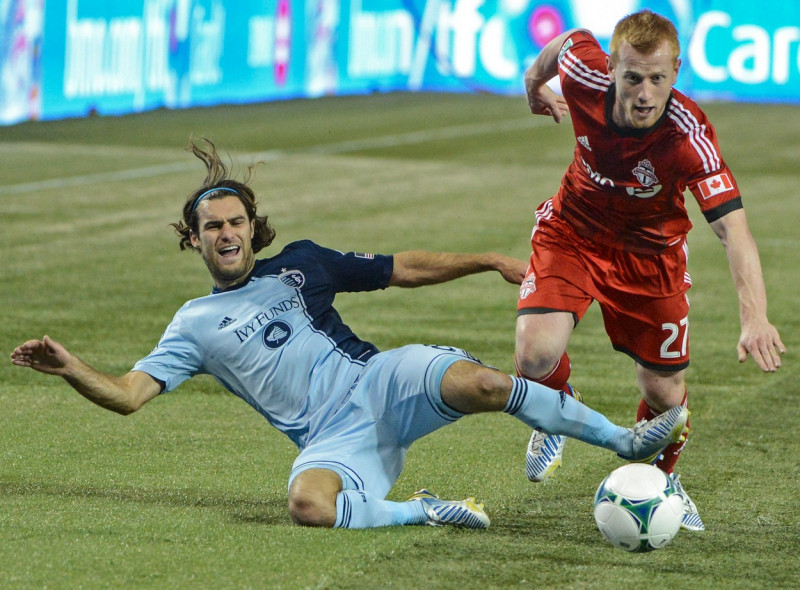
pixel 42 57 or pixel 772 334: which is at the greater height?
pixel 42 57

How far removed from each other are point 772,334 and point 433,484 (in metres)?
1.70

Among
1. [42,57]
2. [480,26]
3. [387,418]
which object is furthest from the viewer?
[480,26]

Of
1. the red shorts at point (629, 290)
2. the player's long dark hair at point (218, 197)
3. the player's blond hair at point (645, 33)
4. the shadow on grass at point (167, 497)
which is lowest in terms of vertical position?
the shadow on grass at point (167, 497)

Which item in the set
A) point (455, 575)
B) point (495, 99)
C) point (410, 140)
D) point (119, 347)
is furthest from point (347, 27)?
point (455, 575)

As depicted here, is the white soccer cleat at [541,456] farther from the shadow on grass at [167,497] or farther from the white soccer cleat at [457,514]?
the shadow on grass at [167,497]

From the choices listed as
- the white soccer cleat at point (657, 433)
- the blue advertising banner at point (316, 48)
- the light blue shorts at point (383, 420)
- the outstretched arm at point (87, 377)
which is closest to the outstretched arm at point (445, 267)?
the light blue shorts at point (383, 420)

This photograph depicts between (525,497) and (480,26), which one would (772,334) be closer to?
(525,497)

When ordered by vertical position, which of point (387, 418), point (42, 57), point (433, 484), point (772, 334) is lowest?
point (433, 484)

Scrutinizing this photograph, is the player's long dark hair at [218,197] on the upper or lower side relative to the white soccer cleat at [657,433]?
upper

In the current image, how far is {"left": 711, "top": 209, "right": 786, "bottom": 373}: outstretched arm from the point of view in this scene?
170 inches

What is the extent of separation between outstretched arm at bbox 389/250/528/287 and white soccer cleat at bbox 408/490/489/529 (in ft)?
3.40

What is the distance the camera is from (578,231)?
18.1ft

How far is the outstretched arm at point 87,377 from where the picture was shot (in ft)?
14.8

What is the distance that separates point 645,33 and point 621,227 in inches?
33.1
